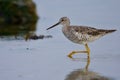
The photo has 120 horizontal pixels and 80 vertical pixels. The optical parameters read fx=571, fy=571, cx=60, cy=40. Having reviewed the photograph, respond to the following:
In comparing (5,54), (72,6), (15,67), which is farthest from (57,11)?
(15,67)

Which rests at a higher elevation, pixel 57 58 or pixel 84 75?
pixel 57 58

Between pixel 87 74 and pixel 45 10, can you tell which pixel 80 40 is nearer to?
pixel 87 74

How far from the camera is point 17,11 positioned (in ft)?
74.3

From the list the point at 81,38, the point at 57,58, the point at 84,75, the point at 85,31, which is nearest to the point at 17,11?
Answer: the point at 85,31

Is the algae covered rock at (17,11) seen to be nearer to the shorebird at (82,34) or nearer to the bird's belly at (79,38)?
the shorebird at (82,34)

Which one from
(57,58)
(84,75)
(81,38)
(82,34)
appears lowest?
(84,75)

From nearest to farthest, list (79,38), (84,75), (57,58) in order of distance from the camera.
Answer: (84,75)
(57,58)
(79,38)

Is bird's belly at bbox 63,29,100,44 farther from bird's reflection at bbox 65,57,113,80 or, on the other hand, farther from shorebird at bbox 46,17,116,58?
bird's reflection at bbox 65,57,113,80

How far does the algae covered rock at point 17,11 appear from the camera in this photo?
2234 cm

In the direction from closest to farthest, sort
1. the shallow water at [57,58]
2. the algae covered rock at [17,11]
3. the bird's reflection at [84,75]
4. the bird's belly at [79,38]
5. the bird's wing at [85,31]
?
the bird's reflection at [84,75] → the shallow water at [57,58] → the bird's belly at [79,38] → the bird's wing at [85,31] → the algae covered rock at [17,11]

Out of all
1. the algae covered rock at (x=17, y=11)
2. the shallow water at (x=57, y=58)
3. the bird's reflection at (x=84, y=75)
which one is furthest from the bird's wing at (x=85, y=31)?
the algae covered rock at (x=17, y=11)

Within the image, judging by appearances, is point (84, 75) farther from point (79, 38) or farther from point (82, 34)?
point (82, 34)

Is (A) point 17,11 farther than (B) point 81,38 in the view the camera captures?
Yes

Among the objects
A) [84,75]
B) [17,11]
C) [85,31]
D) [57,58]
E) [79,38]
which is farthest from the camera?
[17,11]
